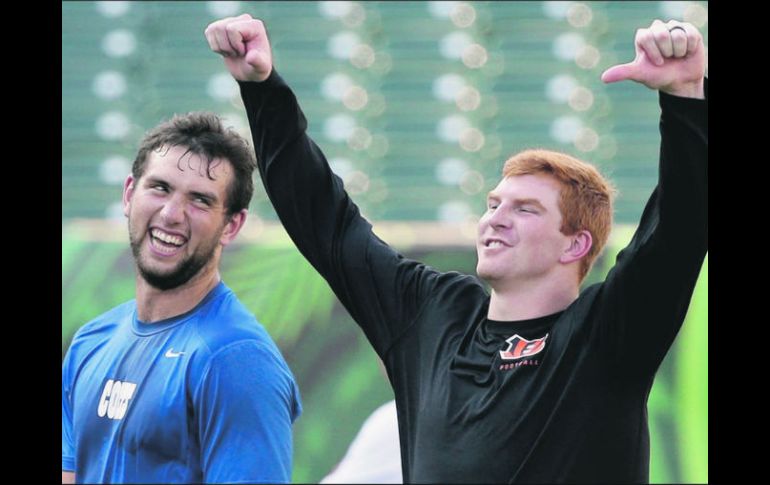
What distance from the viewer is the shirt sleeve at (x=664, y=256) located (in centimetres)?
244

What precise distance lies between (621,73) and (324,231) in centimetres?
88

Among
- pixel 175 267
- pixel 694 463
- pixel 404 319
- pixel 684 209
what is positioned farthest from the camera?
pixel 694 463

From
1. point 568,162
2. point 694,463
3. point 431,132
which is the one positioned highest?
point 431,132

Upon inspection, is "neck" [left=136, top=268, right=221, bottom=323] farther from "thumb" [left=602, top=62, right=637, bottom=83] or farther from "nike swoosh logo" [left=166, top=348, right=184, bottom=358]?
"thumb" [left=602, top=62, right=637, bottom=83]

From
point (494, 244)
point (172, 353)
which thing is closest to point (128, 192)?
point (172, 353)

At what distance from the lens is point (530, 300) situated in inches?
110

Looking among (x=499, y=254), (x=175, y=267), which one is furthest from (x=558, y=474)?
(x=175, y=267)

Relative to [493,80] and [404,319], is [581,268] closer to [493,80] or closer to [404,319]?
[404,319]

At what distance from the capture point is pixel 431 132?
9.43 meters

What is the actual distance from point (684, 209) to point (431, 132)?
7.04 meters

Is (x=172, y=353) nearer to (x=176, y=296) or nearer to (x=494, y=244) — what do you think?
(x=176, y=296)

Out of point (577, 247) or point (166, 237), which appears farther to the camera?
point (166, 237)

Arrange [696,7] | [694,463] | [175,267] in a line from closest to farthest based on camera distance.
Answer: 1. [175,267]
2. [694,463]
3. [696,7]

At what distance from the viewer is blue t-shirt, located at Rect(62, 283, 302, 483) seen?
2.97 meters
